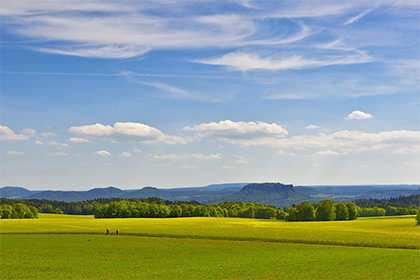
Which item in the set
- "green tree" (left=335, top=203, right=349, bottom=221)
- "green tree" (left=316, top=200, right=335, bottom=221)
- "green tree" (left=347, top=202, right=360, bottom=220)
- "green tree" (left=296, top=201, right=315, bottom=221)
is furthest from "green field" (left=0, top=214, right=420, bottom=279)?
→ "green tree" (left=347, top=202, right=360, bottom=220)

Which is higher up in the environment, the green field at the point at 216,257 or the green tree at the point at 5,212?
the green field at the point at 216,257

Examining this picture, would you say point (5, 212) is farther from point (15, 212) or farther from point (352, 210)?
point (352, 210)

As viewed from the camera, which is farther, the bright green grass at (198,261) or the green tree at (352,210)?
the green tree at (352,210)

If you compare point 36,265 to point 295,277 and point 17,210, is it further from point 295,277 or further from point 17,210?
point 17,210

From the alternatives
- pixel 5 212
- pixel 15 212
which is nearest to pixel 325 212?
pixel 15 212

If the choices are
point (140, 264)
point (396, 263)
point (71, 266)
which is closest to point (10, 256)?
point (71, 266)

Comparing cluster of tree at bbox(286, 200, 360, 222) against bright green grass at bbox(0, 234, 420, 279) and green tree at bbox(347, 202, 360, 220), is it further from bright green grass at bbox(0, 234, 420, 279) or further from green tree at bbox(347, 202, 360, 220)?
bright green grass at bbox(0, 234, 420, 279)

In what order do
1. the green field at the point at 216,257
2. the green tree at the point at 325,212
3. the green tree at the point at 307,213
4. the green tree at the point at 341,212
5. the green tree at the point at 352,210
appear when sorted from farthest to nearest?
the green tree at the point at 352,210 → the green tree at the point at 341,212 → the green tree at the point at 307,213 → the green tree at the point at 325,212 → the green field at the point at 216,257

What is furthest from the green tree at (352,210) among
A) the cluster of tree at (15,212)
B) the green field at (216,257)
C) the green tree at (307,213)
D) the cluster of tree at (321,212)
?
the cluster of tree at (15,212)

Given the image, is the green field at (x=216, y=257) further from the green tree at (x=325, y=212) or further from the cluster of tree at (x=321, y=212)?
the green tree at (x=325, y=212)

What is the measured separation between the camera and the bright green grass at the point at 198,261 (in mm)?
43469

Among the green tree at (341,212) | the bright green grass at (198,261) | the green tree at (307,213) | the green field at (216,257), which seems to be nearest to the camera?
the bright green grass at (198,261)

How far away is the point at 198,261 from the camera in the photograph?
52.4 metres

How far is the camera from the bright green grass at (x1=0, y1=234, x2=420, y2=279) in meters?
43.5
